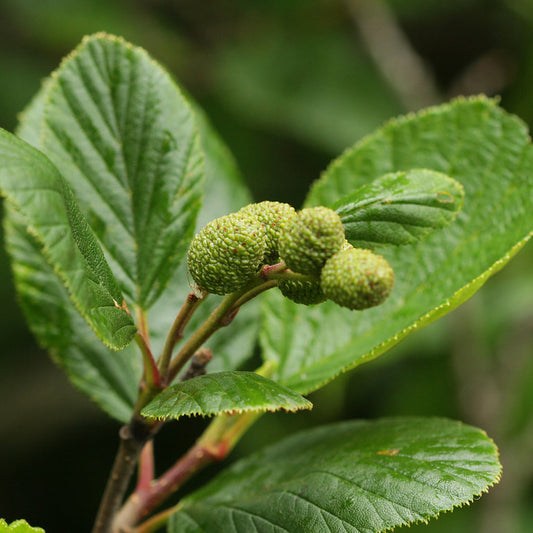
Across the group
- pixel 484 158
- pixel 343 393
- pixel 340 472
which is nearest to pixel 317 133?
pixel 343 393

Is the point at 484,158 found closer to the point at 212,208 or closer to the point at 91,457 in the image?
the point at 212,208

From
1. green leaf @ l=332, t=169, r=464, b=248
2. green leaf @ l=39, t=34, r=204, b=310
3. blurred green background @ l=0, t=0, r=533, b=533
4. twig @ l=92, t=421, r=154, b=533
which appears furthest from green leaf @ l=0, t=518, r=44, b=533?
blurred green background @ l=0, t=0, r=533, b=533

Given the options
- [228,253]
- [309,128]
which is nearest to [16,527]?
[228,253]

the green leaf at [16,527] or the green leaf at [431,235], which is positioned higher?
the green leaf at [431,235]

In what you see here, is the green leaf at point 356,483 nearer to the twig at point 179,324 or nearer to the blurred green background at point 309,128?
the twig at point 179,324

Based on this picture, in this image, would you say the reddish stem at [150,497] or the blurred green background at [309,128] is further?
the blurred green background at [309,128]

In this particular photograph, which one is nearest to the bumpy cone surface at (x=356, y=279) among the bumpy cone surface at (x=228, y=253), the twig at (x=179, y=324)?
the bumpy cone surface at (x=228, y=253)
